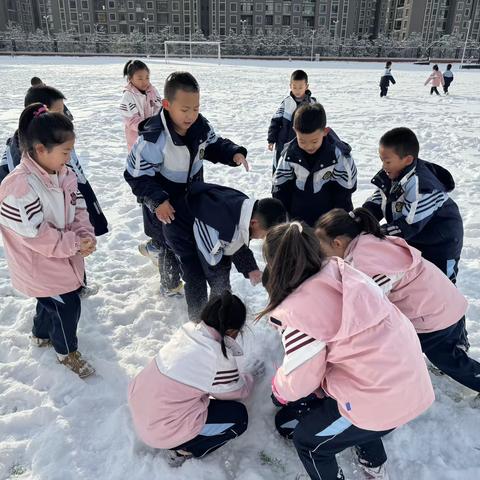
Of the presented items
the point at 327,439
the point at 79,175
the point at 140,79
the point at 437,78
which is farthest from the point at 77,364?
the point at 437,78

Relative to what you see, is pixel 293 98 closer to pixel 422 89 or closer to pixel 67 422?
pixel 67 422

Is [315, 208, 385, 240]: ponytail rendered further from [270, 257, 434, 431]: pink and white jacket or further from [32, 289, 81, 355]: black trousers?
[32, 289, 81, 355]: black trousers

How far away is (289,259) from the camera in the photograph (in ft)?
5.48

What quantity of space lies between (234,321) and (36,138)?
4.58ft

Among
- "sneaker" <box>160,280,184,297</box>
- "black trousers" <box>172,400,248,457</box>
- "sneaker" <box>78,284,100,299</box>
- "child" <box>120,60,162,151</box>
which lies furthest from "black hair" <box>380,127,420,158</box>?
"child" <box>120,60,162,151</box>

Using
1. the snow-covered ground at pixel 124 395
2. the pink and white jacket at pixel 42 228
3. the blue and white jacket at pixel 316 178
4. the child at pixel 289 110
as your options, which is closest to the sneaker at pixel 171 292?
the snow-covered ground at pixel 124 395

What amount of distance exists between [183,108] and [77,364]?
Result: 1.71 meters

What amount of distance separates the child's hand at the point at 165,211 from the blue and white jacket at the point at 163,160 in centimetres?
4

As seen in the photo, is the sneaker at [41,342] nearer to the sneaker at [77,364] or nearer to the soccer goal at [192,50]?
the sneaker at [77,364]

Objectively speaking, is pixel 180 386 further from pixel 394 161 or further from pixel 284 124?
pixel 284 124

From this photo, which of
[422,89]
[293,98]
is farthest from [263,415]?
[422,89]

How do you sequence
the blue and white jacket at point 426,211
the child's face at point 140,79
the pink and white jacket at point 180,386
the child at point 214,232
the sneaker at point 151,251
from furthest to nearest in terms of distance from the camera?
the child's face at point 140,79, the sneaker at point 151,251, the blue and white jacket at point 426,211, the child at point 214,232, the pink and white jacket at point 180,386

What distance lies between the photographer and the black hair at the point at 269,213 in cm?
227

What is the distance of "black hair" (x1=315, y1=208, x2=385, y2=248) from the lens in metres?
2.12
